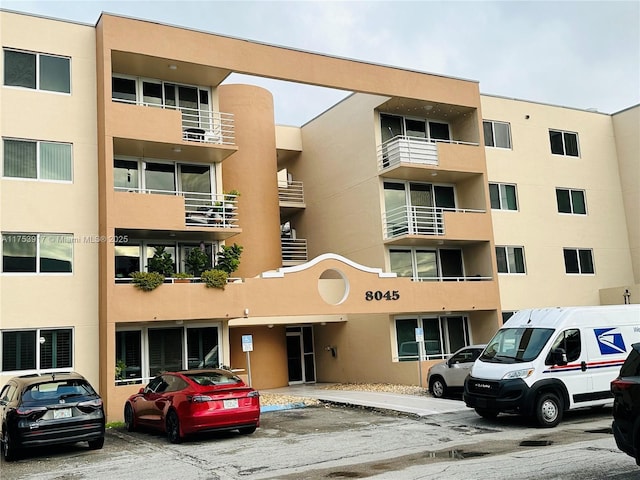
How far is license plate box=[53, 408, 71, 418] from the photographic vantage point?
39.1 ft

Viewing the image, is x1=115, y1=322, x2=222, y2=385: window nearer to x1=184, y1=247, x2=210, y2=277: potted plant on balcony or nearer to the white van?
x1=184, y1=247, x2=210, y2=277: potted plant on balcony

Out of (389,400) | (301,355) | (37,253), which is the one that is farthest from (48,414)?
(301,355)

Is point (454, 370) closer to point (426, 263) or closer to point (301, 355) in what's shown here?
point (426, 263)

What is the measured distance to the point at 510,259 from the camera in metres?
27.2

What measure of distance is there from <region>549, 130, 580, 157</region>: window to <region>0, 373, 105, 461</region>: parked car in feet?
77.9

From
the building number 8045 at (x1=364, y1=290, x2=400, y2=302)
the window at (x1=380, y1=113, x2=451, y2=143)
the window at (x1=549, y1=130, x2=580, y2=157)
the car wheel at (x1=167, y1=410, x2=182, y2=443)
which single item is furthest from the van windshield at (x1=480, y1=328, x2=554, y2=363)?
the window at (x1=549, y1=130, x2=580, y2=157)

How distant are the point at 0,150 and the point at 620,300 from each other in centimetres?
2515

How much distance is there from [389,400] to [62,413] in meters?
9.45

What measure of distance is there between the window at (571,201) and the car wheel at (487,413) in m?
16.7

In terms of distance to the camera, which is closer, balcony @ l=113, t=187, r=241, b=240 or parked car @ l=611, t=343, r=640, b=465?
parked car @ l=611, t=343, r=640, b=465

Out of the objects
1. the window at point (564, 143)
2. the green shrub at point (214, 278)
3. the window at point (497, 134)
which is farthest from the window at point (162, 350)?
the window at point (564, 143)

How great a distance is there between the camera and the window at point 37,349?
17516 mm

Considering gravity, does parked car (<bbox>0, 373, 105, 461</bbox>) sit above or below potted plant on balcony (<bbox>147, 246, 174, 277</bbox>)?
below

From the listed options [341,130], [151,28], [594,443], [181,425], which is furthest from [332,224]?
[594,443]
